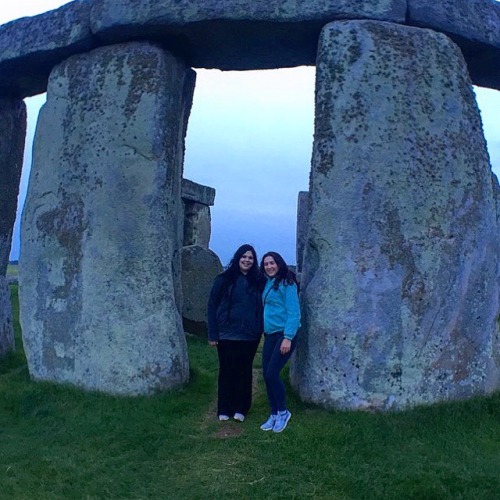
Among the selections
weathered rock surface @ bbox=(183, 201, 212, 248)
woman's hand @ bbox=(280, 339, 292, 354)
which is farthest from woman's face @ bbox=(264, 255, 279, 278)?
weathered rock surface @ bbox=(183, 201, 212, 248)

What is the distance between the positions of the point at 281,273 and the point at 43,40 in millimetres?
3038

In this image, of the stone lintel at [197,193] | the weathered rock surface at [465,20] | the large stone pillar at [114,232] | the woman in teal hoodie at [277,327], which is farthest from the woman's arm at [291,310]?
the stone lintel at [197,193]

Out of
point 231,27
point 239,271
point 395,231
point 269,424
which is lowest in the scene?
point 269,424

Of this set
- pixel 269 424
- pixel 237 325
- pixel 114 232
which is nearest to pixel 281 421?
pixel 269 424

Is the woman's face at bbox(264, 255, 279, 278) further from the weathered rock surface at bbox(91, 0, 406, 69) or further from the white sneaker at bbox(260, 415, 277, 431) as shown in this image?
the weathered rock surface at bbox(91, 0, 406, 69)

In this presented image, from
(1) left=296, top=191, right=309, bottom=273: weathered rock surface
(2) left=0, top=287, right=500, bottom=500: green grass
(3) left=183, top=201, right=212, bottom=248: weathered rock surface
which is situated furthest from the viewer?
(3) left=183, top=201, right=212, bottom=248: weathered rock surface

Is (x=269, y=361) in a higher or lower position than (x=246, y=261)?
lower

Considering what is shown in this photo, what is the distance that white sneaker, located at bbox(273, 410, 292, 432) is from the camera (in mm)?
4531

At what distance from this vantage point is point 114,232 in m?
5.43

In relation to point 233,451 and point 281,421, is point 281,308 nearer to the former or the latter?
point 281,421

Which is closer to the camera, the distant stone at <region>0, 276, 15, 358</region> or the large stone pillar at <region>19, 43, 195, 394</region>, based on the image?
the large stone pillar at <region>19, 43, 195, 394</region>

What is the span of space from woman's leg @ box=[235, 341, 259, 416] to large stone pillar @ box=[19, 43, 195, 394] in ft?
2.32

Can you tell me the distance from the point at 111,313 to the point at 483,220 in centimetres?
300

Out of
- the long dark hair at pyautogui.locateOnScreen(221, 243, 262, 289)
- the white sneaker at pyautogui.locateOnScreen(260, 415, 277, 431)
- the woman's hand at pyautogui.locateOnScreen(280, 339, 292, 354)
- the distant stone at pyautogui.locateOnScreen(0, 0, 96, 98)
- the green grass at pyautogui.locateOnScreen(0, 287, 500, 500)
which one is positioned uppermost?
the distant stone at pyautogui.locateOnScreen(0, 0, 96, 98)
